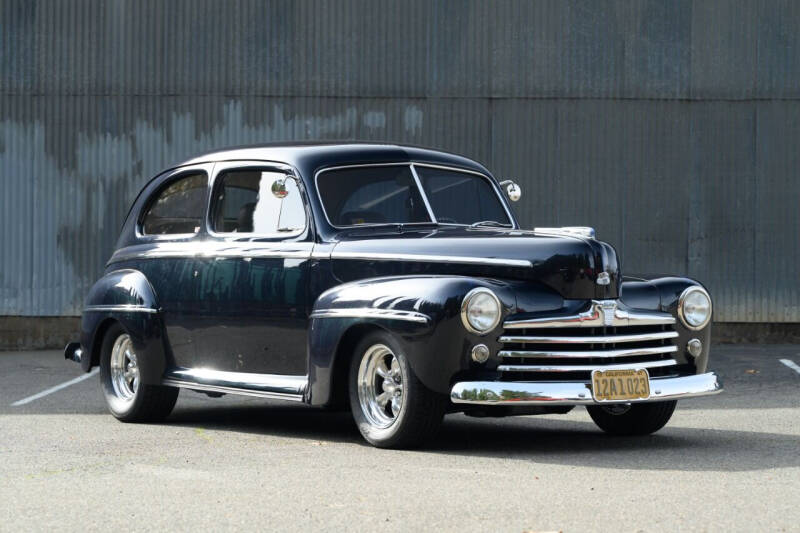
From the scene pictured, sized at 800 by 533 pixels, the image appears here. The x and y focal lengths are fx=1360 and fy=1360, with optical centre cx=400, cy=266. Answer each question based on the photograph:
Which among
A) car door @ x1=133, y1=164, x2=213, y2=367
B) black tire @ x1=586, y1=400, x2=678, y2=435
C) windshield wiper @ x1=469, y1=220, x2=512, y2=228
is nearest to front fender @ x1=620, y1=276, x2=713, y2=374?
black tire @ x1=586, y1=400, x2=678, y2=435

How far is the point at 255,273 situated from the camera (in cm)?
904

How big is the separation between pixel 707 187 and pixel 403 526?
1373cm

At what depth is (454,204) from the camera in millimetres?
9312

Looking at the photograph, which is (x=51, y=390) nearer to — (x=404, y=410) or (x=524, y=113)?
(x=404, y=410)

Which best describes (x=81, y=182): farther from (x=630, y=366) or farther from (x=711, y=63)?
(x=630, y=366)

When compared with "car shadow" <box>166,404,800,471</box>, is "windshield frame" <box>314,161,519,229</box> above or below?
above

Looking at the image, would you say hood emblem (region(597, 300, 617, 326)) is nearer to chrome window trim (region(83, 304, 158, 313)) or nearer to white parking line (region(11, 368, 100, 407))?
chrome window trim (region(83, 304, 158, 313))

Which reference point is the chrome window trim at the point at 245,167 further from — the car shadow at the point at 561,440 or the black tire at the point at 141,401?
the car shadow at the point at 561,440

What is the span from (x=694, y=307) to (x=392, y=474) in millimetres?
2547

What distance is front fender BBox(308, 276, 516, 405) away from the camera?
24.7 feet

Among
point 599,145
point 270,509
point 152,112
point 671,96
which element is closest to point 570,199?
point 599,145

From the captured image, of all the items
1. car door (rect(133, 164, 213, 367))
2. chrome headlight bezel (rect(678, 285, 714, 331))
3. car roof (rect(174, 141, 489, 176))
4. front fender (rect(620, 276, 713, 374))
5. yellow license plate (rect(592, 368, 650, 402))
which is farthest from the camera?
car door (rect(133, 164, 213, 367))

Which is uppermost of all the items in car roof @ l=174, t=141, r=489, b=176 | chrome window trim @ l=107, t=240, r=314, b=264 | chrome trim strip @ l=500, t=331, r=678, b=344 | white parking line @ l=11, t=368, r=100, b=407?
car roof @ l=174, t=141, r=489, b=176

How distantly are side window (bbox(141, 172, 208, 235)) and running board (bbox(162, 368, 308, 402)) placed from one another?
1062mm
